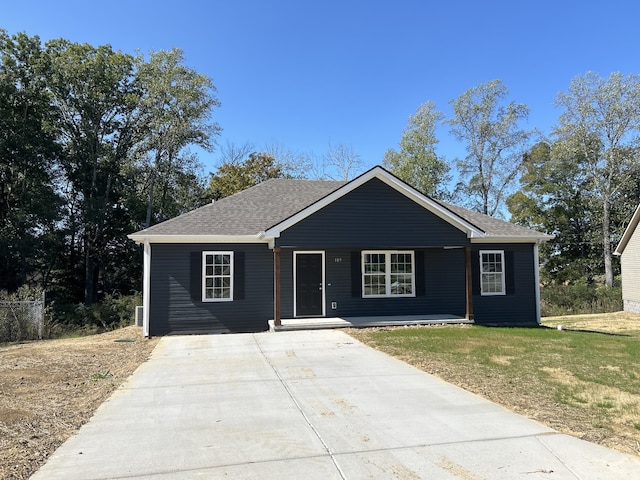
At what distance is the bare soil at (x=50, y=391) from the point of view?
4211mm

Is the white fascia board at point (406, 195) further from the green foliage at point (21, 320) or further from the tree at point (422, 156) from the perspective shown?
the tree at point (422, 156)

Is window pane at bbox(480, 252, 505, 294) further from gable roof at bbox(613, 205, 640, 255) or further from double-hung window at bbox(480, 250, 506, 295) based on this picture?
gable roof at bbox(613, 205, 640, 255)

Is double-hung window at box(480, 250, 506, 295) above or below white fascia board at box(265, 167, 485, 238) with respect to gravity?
below

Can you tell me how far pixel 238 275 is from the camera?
43.6ft

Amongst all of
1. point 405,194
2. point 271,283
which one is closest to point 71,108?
point 271,283

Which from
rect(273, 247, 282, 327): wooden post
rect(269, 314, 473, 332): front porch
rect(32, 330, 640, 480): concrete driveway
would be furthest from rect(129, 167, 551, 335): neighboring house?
rect(32, 330, 640, 480): concrete driveway

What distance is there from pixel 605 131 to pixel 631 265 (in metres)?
9.78

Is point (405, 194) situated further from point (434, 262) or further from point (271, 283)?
point (271, 283)

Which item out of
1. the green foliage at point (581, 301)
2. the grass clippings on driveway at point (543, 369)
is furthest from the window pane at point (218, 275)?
the green foliage at point (581, 301)

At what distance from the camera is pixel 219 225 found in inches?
536

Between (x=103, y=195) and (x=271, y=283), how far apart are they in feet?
61.8

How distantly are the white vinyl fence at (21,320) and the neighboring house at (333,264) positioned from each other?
529cm

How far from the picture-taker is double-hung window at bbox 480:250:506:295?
14.9 meters

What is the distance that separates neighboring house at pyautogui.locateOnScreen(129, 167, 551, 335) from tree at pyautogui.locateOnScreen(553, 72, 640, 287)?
18472 millimetres
